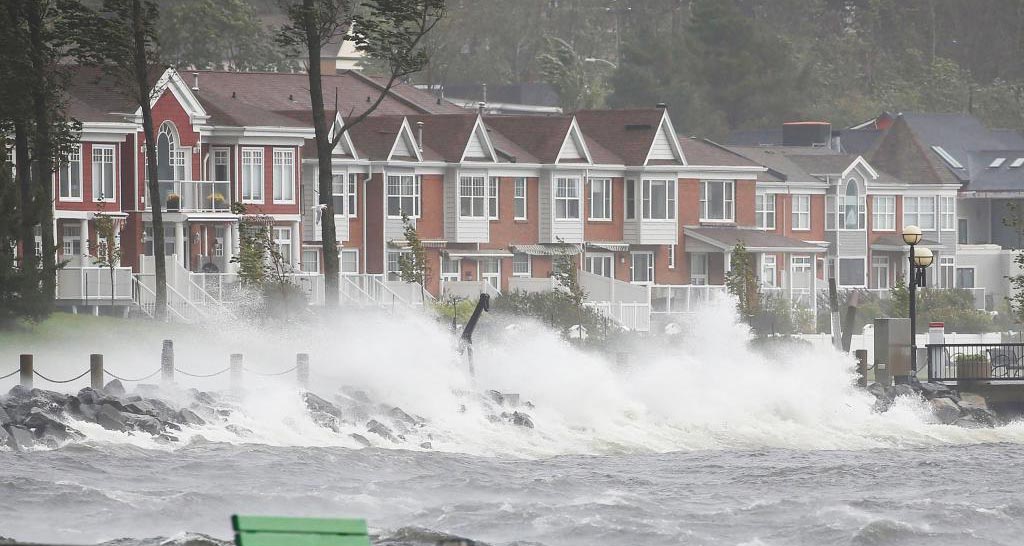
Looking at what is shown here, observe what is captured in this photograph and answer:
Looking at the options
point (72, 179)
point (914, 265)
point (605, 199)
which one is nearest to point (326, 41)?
point (72, 179)

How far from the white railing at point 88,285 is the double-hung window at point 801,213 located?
35673 millimetres

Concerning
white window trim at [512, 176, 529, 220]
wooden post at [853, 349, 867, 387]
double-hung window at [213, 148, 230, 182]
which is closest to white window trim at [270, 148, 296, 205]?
double-hung window at [213, 148, 230, 182]

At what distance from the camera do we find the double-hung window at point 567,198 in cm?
7012

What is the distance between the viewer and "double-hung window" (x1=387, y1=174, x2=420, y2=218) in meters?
66.6

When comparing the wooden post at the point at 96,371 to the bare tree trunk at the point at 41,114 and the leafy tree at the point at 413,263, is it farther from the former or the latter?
the leafy tree at the point at 413,263

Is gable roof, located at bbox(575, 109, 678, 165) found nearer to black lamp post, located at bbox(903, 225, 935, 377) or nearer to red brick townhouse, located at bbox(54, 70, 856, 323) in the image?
red brick townhouse, located at bbox(54, 70, 856, 323)

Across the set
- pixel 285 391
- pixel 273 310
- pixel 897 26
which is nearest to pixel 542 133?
pixel 273 310

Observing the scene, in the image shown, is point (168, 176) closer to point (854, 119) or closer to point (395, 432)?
point (395, 432)

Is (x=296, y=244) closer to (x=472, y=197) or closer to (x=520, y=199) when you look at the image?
(x=472, y=197)

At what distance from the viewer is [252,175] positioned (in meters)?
61.1

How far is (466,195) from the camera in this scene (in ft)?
224

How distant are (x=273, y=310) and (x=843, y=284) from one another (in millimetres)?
35616

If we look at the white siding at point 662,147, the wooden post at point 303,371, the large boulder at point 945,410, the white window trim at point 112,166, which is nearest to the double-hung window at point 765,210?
the white siding at point 662,147

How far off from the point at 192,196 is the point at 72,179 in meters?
3.92
